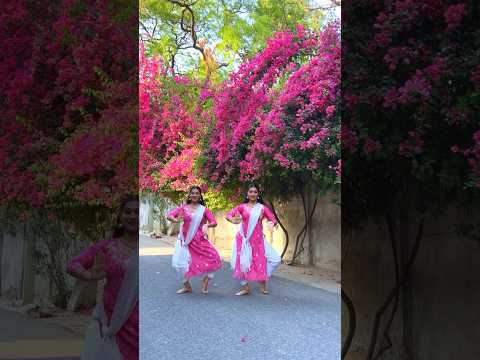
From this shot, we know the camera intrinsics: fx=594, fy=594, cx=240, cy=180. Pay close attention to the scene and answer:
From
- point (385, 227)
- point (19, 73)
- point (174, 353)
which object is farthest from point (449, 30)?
point (174, 353)

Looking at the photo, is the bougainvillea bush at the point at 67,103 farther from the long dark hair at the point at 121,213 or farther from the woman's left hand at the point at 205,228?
the woman's left hand at the point at 205,228

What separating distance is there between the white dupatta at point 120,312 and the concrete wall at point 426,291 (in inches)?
33.5

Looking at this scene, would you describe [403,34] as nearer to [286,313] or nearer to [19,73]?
[19,73]

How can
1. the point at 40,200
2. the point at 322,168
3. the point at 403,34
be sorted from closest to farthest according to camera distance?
the point at 40,200
the point at 403,34
the point at 322,168

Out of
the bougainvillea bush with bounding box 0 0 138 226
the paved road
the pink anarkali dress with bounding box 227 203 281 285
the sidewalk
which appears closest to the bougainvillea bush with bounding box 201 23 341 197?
the pink anarkali dress with bounding box 227 203 281 285

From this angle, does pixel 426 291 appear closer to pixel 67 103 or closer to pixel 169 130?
pixel 67 103

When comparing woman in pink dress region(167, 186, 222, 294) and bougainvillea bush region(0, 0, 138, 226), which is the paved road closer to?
woman in pink dress region(167, 186, 222, 294)

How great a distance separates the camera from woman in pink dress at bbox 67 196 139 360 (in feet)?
5.59

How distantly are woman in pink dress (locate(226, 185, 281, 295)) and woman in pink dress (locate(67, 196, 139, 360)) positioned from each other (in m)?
1.73

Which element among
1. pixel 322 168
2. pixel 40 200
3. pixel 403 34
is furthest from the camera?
pixel 322 168

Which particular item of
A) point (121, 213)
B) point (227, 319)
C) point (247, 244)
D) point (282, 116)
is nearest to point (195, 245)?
point (247, 244)

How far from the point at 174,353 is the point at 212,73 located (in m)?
1.76

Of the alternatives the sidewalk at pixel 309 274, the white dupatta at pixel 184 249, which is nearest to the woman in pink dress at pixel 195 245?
the white dupatta at pixel 184 249

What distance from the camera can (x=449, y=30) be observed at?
1.89 metres
